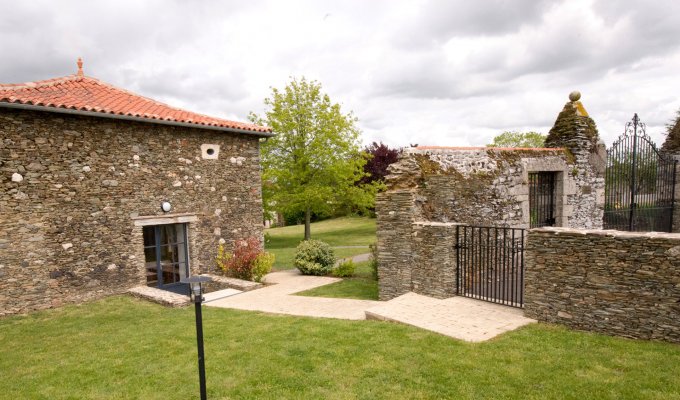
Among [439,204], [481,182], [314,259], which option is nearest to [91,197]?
[314,259]

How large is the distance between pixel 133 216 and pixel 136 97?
4.18 meters

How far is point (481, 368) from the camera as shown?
195 inches

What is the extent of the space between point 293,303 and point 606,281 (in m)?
6.61

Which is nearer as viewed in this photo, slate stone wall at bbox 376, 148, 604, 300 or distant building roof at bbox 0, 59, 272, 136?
slate stone wall at bbox 376, 148, 604, 300

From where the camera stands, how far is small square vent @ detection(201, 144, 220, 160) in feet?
39.7

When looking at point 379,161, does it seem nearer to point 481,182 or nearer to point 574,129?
point 574,129

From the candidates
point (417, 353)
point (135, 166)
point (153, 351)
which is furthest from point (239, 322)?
point (135, 166)

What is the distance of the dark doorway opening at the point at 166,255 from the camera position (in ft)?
37.6

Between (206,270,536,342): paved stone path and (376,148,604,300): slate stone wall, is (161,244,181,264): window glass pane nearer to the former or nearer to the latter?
(206,270,536,342): paved stone path

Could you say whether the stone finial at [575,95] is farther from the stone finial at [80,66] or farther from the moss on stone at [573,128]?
the stone finial at [80,66]

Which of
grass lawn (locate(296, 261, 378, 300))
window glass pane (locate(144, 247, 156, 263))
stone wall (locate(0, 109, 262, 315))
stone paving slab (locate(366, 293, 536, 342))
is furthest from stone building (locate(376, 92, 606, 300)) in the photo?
window glass pane (locate(144, 247, 156, 263))

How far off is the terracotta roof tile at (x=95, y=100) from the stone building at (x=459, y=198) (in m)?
6.08

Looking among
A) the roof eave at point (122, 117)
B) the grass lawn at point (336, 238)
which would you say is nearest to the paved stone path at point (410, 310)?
the roof eave at point (122, 117)

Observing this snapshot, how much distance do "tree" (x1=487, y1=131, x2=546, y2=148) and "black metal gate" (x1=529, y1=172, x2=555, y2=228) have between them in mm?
30252
